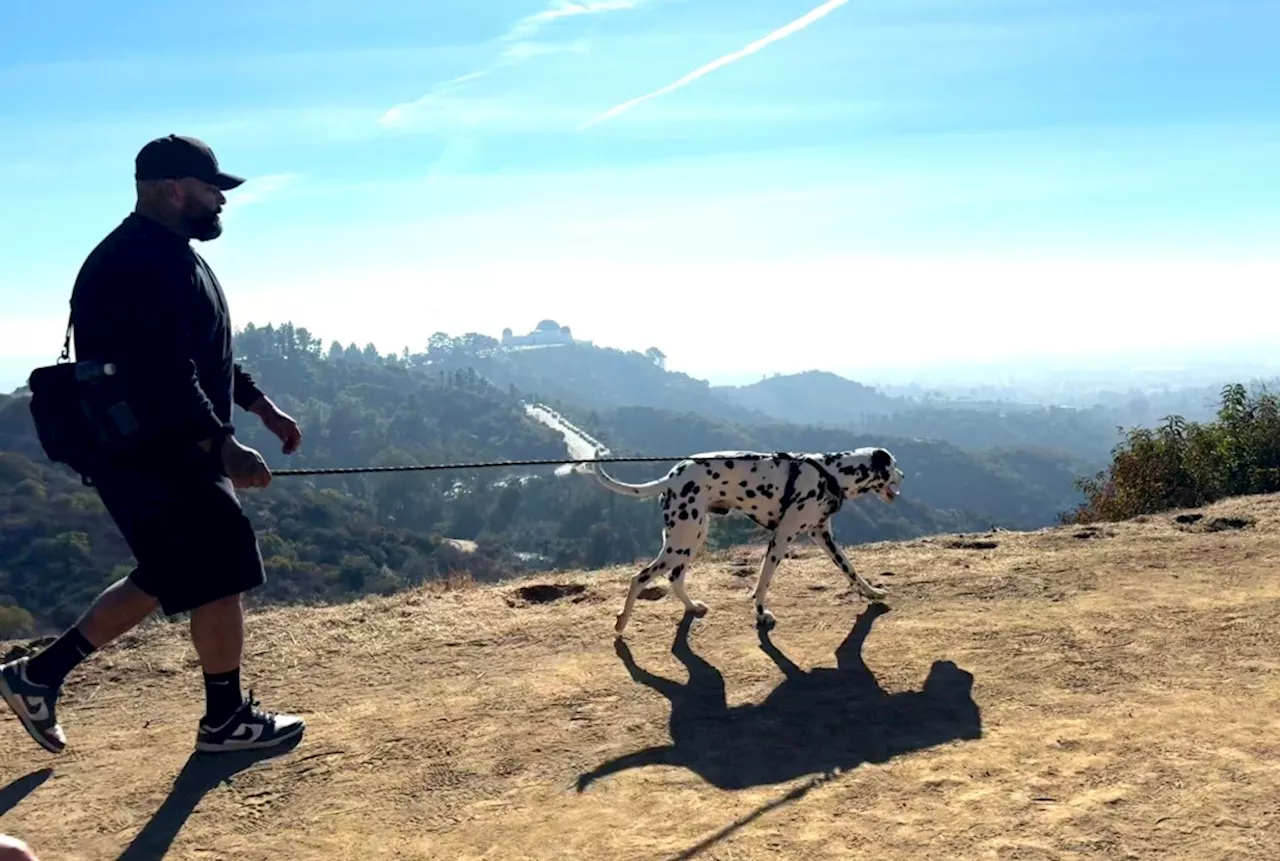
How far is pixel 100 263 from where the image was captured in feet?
13.7

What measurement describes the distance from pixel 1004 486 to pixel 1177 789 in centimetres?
13654

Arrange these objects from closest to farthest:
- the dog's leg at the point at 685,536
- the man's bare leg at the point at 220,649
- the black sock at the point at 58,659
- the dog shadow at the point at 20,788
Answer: the dog shadow at the point at 20,788, the man's bare leg at the point at 220,649, the black sock at the point at 58,659, the dog's leg at the point at 685,536

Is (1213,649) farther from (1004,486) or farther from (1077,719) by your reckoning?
(1004,486)

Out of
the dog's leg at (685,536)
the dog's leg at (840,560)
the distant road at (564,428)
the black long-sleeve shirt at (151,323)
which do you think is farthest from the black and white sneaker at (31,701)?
the distant road at (564,428)

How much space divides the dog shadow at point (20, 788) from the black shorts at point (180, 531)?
1.15 m

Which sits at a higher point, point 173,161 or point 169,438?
point 173,161

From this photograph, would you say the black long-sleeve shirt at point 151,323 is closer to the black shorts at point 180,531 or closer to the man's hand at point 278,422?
the black shorts at point 180,531

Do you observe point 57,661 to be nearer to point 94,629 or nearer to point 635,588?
point 94,629

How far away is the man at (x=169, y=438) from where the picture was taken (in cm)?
413

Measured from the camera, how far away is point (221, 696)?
15.3ft

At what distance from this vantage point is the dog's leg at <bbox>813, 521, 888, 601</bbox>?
708cm

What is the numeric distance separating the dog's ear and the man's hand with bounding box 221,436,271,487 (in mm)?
4600

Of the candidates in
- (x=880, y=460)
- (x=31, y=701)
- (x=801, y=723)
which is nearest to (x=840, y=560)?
(x=880, y=460)

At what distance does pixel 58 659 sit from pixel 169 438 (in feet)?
4.46
